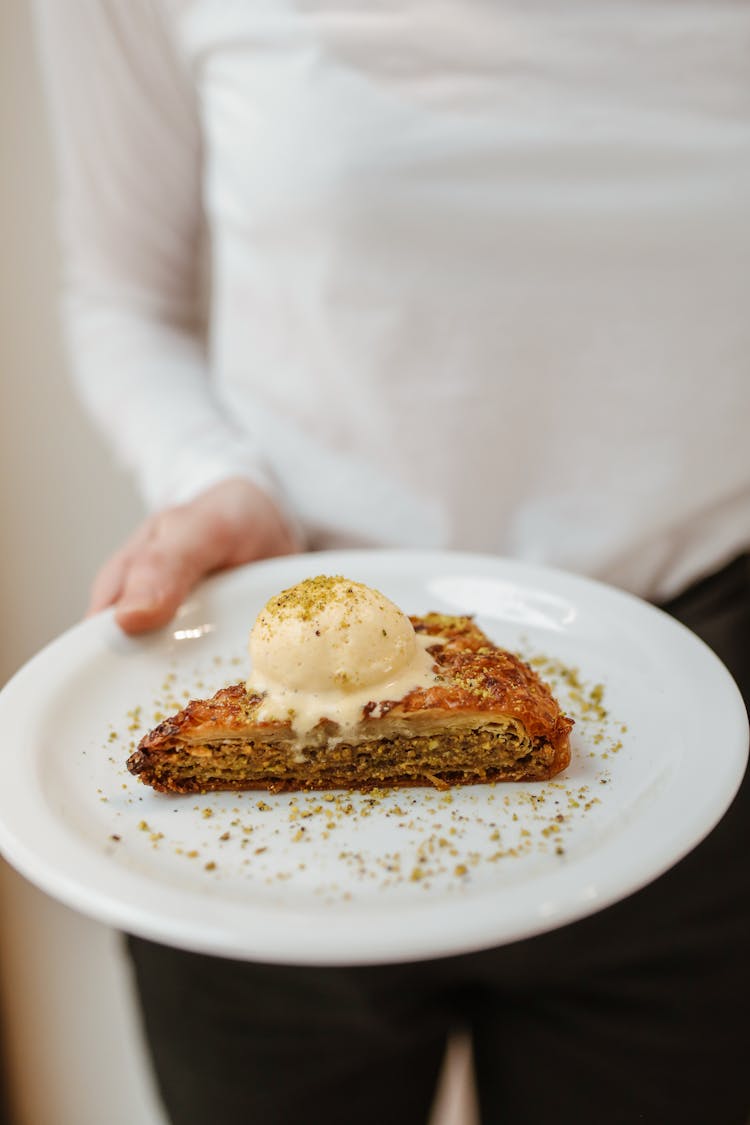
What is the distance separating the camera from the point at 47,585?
2.61m

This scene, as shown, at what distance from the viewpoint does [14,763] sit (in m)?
1.05

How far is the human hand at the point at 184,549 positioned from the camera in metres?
1.34

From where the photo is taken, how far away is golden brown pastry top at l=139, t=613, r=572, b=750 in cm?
111

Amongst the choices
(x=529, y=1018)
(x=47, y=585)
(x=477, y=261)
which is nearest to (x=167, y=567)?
(x=477, y=261)

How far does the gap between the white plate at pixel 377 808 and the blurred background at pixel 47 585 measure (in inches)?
50.6

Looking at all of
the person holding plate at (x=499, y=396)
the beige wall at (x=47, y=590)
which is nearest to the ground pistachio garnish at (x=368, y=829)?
the person holding plate at (x=499, y=396)

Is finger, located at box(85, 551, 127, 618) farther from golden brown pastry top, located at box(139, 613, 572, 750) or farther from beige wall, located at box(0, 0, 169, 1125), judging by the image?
beige wall, located at box(0, 0, 169, 1125)

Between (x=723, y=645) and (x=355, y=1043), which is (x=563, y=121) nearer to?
(x=723, y=645)

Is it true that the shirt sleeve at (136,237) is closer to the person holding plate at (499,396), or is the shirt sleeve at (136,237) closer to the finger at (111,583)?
the person holding plate at (499,396)

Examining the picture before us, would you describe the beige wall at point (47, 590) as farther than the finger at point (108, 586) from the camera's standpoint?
Yes

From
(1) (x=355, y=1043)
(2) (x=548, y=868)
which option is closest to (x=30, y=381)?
(1) (x=355, y=1043)

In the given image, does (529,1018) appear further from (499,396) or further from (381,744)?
(499,396)

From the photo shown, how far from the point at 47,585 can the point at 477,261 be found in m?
1.63

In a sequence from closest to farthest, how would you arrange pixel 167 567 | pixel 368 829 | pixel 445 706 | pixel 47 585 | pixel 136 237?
pixel 368 829 → pixel 445 706 → pixel 167 567 → pixel 136 237 → pixel 47 585
